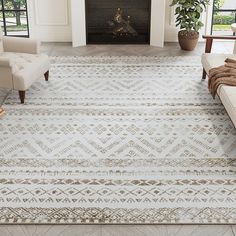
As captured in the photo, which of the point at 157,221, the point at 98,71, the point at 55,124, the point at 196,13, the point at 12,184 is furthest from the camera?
the point at 196,13

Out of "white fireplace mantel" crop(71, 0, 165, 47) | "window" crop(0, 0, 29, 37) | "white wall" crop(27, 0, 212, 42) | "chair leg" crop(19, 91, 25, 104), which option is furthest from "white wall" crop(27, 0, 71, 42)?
"chair leg" crop(19, 91, 25, 104)

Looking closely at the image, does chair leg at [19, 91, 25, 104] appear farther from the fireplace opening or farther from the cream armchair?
the fireplace opening

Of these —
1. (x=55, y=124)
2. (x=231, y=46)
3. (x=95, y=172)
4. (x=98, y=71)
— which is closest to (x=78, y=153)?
(x=95, y=172)

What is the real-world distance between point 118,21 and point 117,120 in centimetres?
319

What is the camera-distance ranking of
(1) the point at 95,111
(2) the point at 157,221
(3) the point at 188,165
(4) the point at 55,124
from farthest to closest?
1. (1) the point at 95,111
2. (4) the point at 55,124
3. (3) the point at 188,165
4. (2) the point at 157,221

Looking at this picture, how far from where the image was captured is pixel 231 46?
7.04 metres

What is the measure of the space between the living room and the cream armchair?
1cm

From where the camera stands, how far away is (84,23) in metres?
6.98

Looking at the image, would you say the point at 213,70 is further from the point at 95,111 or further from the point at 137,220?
the point at 137,220

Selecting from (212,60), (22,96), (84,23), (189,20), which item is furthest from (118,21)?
(22,96)

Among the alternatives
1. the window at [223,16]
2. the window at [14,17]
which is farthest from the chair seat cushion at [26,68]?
the window at [223,16]

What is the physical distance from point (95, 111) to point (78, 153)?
2.92ft

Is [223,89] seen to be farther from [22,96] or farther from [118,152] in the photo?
[22,96]

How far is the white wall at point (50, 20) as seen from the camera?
278 inches
